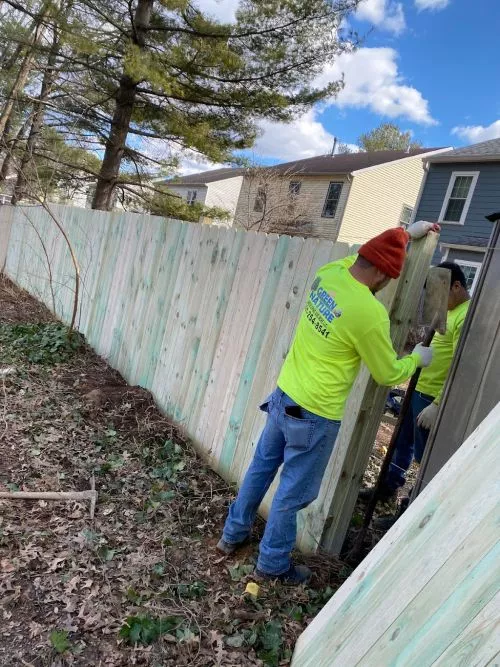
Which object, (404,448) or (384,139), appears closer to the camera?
(404,448)

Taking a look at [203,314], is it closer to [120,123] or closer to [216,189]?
[120,123]

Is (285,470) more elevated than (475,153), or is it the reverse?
(475,153)

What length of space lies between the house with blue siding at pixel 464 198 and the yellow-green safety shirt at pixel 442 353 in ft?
40.1

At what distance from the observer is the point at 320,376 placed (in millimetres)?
2482

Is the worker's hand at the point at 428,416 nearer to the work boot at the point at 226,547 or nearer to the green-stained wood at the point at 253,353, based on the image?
the green-stained wood at the point at 253,353

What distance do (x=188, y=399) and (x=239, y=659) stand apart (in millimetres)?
2327

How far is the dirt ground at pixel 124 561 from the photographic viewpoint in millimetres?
2254

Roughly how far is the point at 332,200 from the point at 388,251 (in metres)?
21.5

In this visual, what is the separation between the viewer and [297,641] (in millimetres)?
2277

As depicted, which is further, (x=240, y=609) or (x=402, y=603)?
(x=240, y=609)

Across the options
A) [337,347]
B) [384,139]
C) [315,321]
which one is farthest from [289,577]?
[384,139]

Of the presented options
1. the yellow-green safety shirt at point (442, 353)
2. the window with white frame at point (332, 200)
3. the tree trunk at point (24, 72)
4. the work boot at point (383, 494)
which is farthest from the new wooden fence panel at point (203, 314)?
the window with white frame at point (332, 200)

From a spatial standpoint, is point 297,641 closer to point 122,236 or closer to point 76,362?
point 76,362

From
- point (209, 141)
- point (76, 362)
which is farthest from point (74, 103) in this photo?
point (76, 362)
